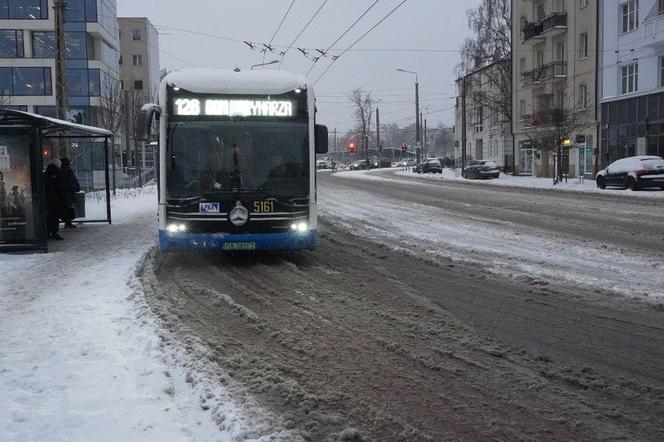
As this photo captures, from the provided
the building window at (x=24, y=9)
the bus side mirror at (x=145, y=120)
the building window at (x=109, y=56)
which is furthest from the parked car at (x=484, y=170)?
the bus side mirror at (x=145, y=120)

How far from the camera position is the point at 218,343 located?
6016 mm

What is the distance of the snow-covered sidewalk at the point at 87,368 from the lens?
4184 mm

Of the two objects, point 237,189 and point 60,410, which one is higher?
point 237,189

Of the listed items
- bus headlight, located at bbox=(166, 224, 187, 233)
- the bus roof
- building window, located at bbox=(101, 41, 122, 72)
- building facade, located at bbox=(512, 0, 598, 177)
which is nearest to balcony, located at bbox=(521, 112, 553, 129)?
building facade, located at bbox=(512, 0, 598, 177)

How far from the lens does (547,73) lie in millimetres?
46750

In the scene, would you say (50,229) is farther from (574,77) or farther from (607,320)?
(574,77)

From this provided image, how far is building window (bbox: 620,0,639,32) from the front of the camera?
36531 mm

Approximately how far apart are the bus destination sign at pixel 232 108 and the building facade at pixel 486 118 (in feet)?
149

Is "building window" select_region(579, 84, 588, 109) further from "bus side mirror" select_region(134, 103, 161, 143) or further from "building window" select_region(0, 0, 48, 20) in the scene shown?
"building window" select_region(0, 0, 48, 20)

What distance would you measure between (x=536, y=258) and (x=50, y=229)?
1063 centimetres

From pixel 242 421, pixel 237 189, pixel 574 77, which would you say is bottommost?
pixel 242 421

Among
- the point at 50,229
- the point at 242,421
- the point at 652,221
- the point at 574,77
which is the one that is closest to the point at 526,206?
the point at 652,221

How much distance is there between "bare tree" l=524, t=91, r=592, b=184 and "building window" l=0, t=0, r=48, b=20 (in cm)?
4081

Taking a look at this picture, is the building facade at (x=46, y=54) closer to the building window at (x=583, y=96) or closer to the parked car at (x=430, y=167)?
the parked car at (x=430, y=167)
